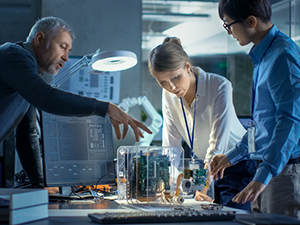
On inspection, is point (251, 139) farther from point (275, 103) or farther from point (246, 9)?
point (246, 9)

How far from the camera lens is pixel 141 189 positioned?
1.46m

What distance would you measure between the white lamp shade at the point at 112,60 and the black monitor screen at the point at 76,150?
1.09 ft

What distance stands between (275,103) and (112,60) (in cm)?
98

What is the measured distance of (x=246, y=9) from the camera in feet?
4.34

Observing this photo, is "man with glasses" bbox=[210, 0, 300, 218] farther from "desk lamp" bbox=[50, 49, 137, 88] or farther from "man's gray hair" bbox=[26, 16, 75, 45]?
"man's gray hair" bbox=[26, 16, 75, 45]

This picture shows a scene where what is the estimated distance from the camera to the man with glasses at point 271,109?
1175 mm

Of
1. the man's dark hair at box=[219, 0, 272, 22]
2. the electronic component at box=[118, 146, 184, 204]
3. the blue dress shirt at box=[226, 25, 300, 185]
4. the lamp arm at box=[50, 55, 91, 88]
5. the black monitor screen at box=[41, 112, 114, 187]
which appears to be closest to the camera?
the blue dress shirt at box=[226, 25, 300, 185]

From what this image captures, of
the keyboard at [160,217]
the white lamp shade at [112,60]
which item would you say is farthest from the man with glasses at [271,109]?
the white lamp shade at [112,60]

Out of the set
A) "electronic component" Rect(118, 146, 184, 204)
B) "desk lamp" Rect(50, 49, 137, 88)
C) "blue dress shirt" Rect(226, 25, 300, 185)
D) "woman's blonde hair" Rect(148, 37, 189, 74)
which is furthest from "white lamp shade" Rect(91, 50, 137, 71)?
"blue dress shirt" Rect(226, 25, 300, 185)

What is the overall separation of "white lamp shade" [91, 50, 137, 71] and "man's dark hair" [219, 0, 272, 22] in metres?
0.65

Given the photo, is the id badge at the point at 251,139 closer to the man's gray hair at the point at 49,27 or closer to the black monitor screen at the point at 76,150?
the black monitor screen at the point at 76,150

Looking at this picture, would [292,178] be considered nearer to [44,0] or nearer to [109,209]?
[109,209]

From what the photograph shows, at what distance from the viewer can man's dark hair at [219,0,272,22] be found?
1316mm

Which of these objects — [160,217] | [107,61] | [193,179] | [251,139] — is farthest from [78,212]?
[107,61]
